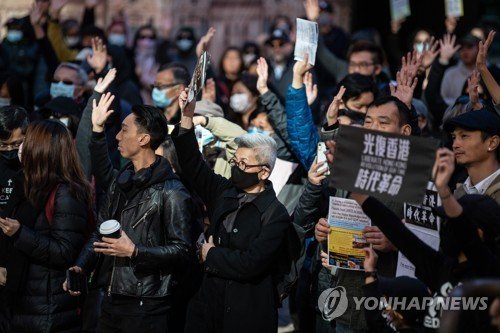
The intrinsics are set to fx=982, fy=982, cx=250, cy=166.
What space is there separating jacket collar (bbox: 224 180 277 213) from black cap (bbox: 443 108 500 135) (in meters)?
1.32

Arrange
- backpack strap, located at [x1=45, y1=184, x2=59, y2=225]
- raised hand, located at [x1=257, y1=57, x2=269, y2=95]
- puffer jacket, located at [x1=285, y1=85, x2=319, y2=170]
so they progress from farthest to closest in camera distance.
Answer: raised hand, located at [x1=257, y1=57, x2=269, y2=95]
puffer jacket, located at [x1=285, y1=85, x2=319, y2=170]
backpack strap, located at [x1=45, y1=184, x2=59, y2=225]

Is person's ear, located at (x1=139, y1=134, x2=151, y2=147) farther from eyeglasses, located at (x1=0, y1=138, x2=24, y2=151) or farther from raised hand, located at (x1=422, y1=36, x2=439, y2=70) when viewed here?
raised hand, located at (x1=422, y1=36, x2=439, y2=70)

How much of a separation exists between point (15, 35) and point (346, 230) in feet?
24.3

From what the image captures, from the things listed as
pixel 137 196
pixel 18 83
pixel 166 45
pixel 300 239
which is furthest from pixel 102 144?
pixel 166 45

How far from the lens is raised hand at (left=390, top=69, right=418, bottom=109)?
764cm

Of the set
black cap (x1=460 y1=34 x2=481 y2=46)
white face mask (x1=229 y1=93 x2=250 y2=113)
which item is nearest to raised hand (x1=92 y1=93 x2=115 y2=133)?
white face mask (x1=229 y1=93 x2=250 y2=113)

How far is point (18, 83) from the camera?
33.9 feet

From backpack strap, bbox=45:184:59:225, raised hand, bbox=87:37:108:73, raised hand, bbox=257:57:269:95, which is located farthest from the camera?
raised hand, bbox=87:37:108:73

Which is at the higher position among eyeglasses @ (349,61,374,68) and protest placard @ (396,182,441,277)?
eyeglasses @ (349,61,374,68)

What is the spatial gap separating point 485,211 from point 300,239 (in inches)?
74.6

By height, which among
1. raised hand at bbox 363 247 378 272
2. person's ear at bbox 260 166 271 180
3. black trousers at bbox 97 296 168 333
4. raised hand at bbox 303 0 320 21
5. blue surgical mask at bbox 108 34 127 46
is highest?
raised hand at bbox 303 0 320 21

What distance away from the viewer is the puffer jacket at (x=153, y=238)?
266 inches

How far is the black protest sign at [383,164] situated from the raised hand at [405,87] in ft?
7.69

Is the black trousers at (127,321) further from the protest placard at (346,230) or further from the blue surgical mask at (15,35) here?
the blue surgical mask at (15,35)
